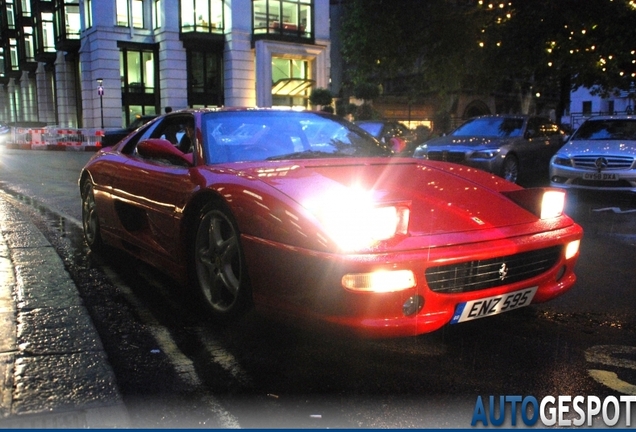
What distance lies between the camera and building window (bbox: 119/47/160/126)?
35.2m

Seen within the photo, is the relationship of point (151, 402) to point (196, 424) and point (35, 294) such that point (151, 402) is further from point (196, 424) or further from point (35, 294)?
point (35, 294)

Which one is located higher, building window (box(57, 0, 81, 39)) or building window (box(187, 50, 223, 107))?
building window (box(57, 0, 81, 39))

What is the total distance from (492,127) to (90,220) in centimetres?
898

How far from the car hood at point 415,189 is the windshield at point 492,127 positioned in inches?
344

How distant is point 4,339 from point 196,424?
1.55m

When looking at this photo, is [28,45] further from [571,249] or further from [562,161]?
[571,249]

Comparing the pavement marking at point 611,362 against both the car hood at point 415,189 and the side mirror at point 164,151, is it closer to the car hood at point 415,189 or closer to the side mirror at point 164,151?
the car hood at point 415,189

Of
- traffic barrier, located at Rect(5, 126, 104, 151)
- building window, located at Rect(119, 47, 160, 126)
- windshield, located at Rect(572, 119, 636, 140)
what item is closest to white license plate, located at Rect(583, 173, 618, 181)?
windshield, located at Rect(572, 119, 636, 140)

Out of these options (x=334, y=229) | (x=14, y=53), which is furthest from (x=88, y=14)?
(x=334, y=229)

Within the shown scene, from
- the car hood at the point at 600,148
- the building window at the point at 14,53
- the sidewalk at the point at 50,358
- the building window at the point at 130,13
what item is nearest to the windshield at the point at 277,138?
the sidewalk at the point at 50,358

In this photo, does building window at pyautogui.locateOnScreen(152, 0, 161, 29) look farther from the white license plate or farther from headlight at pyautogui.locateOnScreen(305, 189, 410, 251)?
headlight at pyautogui.locateOnScreen(305, 189, 410, 251)

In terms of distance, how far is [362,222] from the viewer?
9.50 ft

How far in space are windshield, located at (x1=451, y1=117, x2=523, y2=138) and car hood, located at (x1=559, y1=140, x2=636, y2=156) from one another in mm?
2058

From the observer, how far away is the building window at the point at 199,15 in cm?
3475
